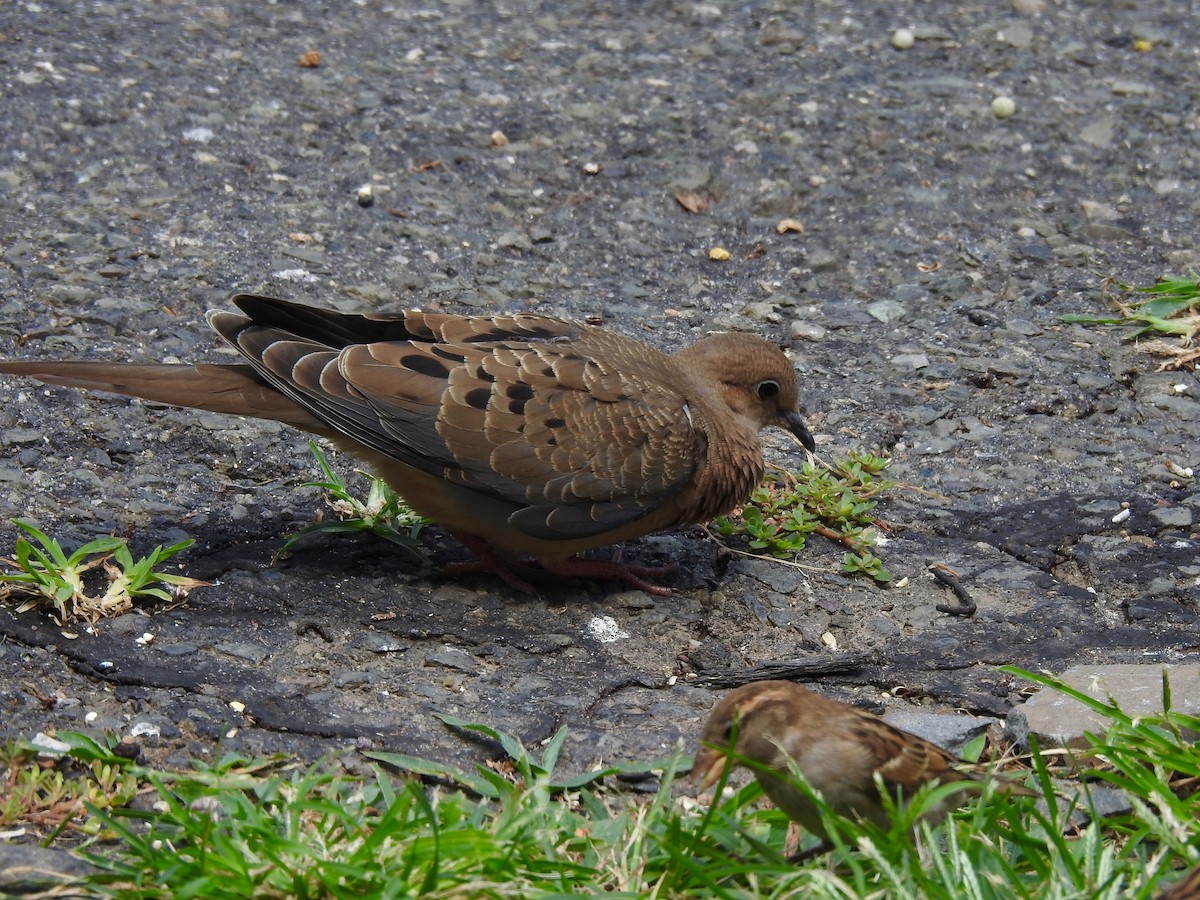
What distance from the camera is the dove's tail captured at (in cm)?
428

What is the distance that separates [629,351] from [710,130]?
292 centimetres

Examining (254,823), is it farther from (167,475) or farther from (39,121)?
(39,121)

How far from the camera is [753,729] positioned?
3.05 m

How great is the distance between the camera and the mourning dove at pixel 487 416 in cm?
434

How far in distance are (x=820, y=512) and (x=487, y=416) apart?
1.28 metres

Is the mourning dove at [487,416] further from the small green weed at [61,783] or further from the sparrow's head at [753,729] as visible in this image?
the sparrow's head at [753,729]

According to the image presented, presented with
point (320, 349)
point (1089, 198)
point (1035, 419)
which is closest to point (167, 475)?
point (320, 349)

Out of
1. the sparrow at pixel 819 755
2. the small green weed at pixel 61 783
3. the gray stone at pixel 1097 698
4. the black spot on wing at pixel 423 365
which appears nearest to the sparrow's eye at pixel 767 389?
the black spot on wing at pixel 423 365

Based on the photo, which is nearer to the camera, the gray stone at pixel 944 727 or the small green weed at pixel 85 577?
the gray stone at pixel 944 727

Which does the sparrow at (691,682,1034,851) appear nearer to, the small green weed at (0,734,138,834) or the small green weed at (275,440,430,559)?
the small green weed at (0,734,138,834)

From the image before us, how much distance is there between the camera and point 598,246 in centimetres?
657

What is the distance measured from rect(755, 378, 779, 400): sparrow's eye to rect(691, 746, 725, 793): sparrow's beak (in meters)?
2.01

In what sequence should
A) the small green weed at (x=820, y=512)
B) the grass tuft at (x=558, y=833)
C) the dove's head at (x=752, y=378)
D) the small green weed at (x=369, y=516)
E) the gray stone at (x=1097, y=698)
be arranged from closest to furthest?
1. the grass tuft at (x=558, y=833)
2. the gray stone at (x=1097, y=698)
3. the small green weed at (x=369, y=516)
4. the small green weed at (x=820, y=512)
5. the dove's head at (x=752, y=378)

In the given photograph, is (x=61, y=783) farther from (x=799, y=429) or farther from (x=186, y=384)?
(x=799, y=429)
